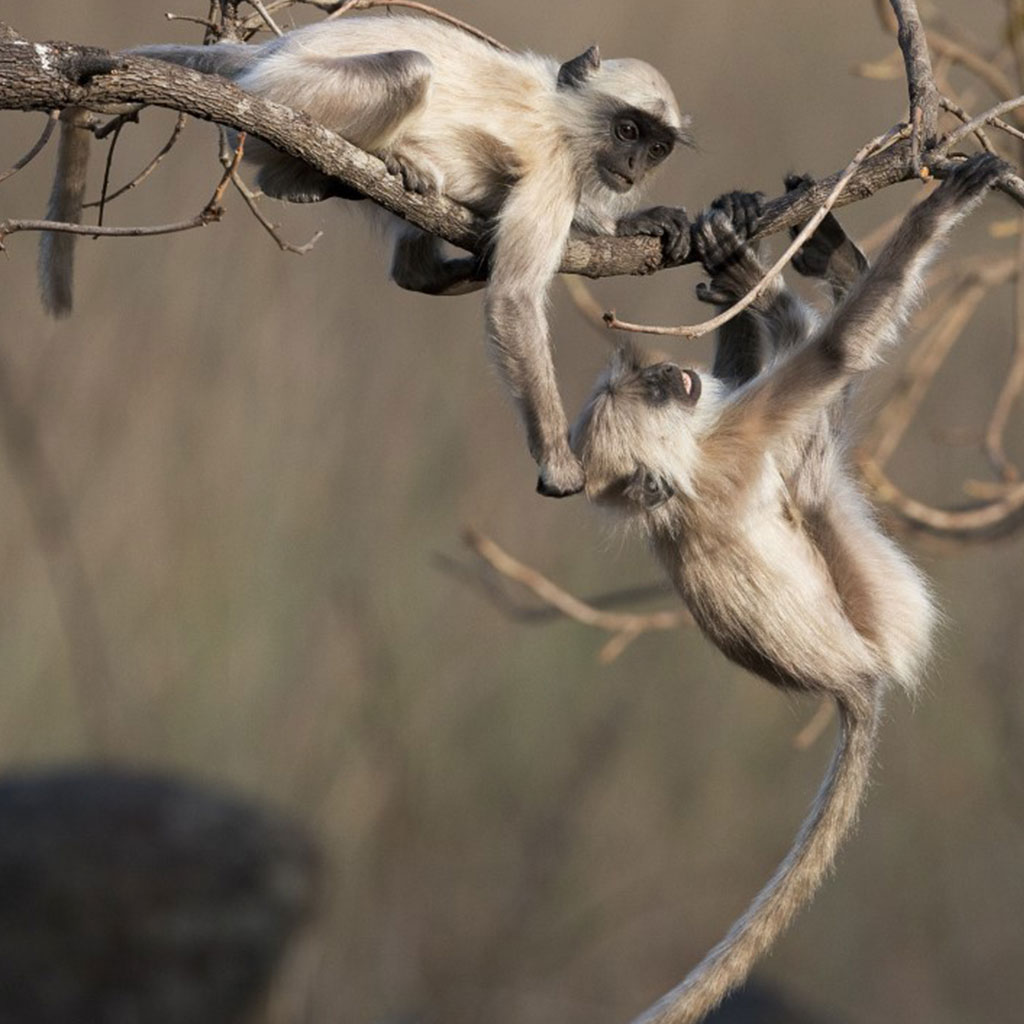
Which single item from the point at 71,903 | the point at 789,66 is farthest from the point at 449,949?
the point at 789,66

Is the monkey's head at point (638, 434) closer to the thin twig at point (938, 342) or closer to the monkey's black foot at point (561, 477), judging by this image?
the monkey's black foot at point (561, 477)

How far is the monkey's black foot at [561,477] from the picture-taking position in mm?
3342

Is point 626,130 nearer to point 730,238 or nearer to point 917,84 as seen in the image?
point 730,238

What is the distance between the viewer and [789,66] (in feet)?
28.4

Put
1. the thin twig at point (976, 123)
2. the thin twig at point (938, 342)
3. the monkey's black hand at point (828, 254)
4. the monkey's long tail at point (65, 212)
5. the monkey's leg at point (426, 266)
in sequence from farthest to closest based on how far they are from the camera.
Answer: the thin twig at point (938, 342) < the monkey's leg at point (426, 266) < the monkey's black hand at point (828, 254) < the monkey's long tail at point (65, 212) < the thin twig at point (976, 123)

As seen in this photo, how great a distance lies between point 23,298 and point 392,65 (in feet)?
15.5

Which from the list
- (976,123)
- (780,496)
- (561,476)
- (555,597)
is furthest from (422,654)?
(976,123)

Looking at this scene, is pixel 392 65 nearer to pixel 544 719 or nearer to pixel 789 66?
→ pixel 544 719

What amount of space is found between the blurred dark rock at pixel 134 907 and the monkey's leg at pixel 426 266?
128 inches

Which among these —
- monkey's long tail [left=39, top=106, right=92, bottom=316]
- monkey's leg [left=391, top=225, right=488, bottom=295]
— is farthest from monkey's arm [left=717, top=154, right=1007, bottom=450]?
monkey's long tail [left=39, top=106, right=92, bottom=316]

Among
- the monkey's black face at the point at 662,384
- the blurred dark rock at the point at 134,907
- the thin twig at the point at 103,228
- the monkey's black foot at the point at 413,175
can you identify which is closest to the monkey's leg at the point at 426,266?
the monkey's black foot at the point at 413,175

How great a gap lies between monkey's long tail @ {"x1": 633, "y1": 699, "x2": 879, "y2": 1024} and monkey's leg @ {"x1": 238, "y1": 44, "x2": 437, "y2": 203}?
140cm

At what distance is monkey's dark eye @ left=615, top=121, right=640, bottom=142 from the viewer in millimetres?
3861

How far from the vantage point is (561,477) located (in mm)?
3391
